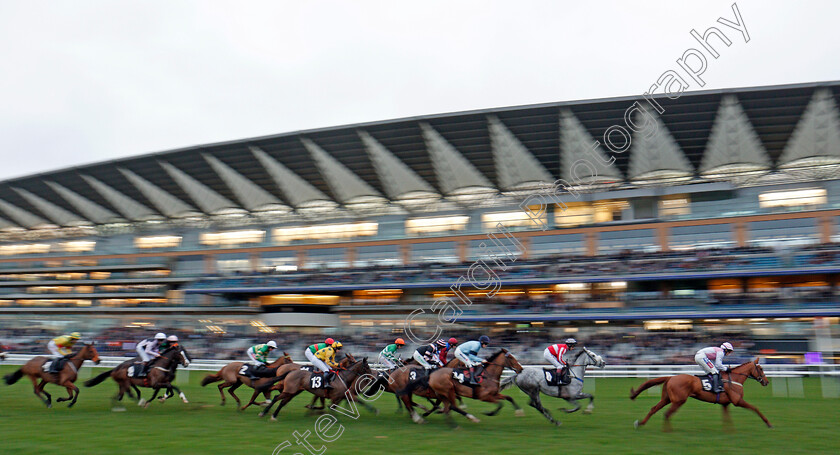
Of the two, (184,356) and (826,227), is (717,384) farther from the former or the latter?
(826,227)

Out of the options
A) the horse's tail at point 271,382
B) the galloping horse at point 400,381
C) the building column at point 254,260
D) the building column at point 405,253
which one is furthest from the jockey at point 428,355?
the building column at point 254,260

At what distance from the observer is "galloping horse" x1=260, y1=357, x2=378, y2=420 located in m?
11.5

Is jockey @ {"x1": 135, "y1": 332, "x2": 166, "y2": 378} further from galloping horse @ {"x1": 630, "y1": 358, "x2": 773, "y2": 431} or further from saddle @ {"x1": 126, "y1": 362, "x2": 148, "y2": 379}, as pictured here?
galloping horse @ {"x1": 630, "y1": 358, "x2": 773, "y2": 431}

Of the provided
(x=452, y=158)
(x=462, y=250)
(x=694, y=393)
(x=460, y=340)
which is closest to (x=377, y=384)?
(x=694, y=393)

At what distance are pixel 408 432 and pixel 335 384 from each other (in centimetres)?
194

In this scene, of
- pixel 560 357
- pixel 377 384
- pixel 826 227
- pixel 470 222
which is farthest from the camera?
pixel 470 222

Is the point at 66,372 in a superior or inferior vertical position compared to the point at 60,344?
inferior

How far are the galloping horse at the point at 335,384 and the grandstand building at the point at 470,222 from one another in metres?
18.9

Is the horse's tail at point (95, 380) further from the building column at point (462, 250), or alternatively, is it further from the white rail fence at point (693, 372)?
the building column at point (462, 250)

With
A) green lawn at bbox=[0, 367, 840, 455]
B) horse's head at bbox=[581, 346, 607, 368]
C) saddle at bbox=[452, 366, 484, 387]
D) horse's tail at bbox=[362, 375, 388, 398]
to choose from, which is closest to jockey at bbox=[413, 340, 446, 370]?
horse's tail at bbox=[362, 375, 388, 398]

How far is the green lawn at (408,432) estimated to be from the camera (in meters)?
8.74

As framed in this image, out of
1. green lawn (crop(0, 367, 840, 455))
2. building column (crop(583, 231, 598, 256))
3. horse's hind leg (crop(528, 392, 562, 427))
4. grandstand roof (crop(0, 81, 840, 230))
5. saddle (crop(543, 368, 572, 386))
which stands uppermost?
grandstand roof (crop(0, 81, 840, 230))

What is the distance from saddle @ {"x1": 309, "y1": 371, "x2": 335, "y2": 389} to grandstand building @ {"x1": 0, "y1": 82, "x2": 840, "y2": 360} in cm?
1927

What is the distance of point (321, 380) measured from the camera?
37.9ft
